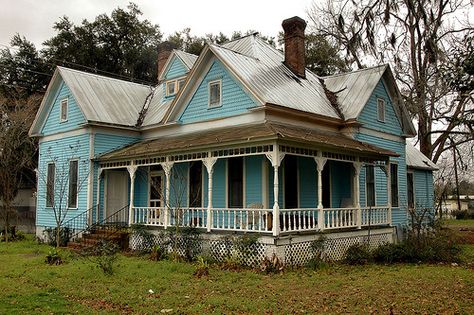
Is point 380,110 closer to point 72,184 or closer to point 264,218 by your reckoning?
point 264,218

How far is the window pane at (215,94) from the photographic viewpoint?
18.7 m

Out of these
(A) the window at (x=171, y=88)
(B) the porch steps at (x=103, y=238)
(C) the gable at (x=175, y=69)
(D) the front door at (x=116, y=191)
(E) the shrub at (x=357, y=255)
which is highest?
(C) the gable at (x=175, y=69)

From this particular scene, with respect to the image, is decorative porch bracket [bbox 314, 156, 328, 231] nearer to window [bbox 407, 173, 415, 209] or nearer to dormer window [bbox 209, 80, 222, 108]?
dormer window [bbox 209, 80, 222, 108]

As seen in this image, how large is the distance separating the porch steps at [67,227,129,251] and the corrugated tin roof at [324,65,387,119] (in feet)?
34.4

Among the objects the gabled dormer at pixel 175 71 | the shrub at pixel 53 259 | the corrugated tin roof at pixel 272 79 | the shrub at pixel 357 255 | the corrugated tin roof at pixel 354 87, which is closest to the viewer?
the shrub at pixel 53 259

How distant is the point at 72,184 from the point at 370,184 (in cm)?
1391

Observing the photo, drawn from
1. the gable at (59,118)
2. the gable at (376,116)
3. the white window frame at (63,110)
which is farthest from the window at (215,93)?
the white window frame at (63,110)

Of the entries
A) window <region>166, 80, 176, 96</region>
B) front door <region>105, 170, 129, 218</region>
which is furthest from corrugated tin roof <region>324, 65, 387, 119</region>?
front door <region>105, 170, 129, 218</region>

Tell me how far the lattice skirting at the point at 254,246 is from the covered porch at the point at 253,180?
379mm

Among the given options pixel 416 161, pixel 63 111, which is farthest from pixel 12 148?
pixel 416 161

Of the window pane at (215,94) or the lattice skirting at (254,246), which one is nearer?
the lattice skirting at (254,246)

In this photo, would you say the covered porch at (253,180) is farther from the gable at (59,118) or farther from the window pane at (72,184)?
the gable at (59,118)

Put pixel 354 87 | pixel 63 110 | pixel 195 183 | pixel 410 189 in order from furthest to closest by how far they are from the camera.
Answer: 1. pixel 410 189
2. pixel 63 110
3. pixel 354 87
4. pixel 195 183

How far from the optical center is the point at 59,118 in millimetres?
23422
